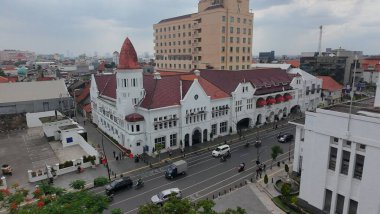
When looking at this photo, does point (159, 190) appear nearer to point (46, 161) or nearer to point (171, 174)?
point (171, 174)

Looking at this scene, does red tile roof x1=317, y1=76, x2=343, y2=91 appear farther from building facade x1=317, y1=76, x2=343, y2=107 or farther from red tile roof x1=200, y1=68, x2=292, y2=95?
red tile roof x1=200, y1=68, x2=292, y2=95

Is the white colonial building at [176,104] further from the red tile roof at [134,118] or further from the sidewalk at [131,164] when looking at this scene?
the sidewalk at [131,164]

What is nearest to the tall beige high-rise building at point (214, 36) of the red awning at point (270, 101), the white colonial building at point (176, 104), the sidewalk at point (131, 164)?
the white colonial building at point (176, 104)

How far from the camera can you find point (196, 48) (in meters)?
94.7

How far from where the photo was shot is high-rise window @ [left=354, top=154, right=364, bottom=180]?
29.1 meters

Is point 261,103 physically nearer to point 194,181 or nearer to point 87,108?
point 194,181

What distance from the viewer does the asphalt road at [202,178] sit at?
38094 millimetres

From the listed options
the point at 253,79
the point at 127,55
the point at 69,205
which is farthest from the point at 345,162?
the point at 253,79

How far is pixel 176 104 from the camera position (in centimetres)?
5512

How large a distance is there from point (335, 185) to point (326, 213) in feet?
13.5

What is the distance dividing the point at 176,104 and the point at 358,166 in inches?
1339

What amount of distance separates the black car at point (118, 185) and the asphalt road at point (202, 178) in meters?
0.72

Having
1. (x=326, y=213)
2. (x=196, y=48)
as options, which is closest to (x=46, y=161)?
(x=326, y=213)

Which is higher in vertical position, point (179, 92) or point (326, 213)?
point (179, 92)
